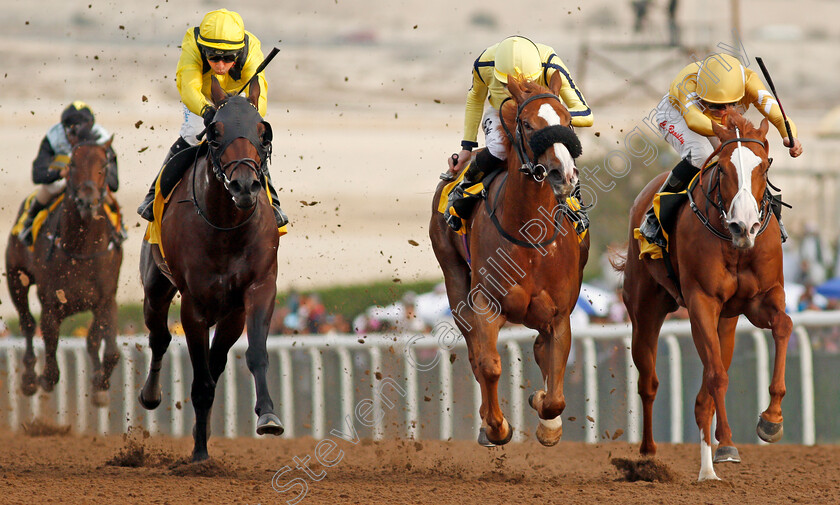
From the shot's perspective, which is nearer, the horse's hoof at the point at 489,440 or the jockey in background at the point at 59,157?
the horse's hoof at the point at 489,440

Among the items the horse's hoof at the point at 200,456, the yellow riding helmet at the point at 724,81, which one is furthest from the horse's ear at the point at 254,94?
the yellow riding helmet at the point at 724,81

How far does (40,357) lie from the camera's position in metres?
12.5

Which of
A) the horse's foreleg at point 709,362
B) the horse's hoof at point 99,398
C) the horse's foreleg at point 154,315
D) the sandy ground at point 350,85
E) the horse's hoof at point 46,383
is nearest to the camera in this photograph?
the horse's foreleg at point 709,362

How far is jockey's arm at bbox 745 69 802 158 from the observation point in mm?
6789

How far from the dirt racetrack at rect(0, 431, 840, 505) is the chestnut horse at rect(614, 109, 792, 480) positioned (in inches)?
19.3

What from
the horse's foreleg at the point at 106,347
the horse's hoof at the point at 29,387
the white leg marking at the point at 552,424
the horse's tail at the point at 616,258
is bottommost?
the white leg marking at the point at 552,424

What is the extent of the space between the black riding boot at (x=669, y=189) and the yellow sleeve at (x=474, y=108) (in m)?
1.20

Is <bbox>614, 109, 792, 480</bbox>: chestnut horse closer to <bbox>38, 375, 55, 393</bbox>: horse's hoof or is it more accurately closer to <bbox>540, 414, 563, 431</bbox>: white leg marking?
<bbox>540, 414, 563, 431</bbox>: white leg marking

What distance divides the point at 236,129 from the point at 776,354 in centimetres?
318

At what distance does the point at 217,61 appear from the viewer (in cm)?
685

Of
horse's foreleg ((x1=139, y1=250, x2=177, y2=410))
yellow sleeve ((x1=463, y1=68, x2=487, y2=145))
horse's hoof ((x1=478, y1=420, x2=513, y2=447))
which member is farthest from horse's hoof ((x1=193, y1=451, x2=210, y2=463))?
yellow sleeve ((x1=463, y1=68, x2=487, y2=145))

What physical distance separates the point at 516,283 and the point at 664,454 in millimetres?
2829

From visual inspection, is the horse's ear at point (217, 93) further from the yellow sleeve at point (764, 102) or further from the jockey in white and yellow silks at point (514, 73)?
the yellow sleeve at point (764, 102)

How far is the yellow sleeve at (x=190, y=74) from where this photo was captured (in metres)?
6.68
